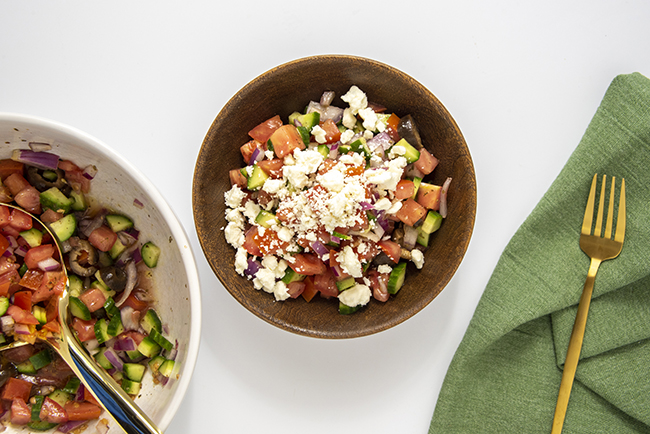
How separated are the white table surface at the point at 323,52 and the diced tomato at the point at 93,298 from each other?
1.28 feet

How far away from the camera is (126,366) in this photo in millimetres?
1729

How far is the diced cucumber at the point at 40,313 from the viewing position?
165 cm

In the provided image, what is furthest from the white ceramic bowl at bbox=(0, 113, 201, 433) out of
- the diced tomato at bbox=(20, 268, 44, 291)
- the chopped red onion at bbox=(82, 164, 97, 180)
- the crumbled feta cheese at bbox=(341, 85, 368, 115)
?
the crumbled feta cheese at bbox=(341, 85, 368, 115)

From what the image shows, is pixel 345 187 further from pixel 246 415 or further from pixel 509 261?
pixel 246 415

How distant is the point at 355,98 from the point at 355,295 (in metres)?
0.75

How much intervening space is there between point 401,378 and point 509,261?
2.29 feet

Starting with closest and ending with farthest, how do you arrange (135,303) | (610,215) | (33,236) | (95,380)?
(95,380) → (33,236) → (135,303) → (610,215)

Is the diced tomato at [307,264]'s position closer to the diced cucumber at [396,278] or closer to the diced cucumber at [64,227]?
the diced cucumber at [396,278]

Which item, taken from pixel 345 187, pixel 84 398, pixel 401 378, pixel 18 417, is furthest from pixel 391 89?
pixel 18 417

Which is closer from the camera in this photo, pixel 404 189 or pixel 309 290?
pixel 404 189

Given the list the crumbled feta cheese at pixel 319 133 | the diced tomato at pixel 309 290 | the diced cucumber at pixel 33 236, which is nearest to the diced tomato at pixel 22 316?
the diced cucumber at pixel 33 236

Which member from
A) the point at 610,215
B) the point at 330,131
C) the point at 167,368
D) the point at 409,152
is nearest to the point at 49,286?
the point at 167,368

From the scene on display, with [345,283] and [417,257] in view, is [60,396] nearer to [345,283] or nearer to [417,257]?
[345,283]

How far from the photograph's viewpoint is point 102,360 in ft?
5.67
